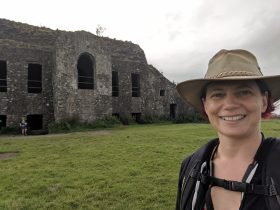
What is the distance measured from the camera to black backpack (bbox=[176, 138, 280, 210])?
6.36ft

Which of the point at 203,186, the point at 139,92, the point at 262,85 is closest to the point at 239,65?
the point at 262,85

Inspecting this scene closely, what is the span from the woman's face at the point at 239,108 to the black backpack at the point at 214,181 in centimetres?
16

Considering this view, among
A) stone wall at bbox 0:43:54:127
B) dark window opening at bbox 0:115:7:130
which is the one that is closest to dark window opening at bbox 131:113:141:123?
stone wall at bbox 0:43:54:127

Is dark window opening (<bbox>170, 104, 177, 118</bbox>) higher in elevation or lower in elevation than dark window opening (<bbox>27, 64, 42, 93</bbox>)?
lower

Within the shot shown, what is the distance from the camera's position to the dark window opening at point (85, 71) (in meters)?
23.4

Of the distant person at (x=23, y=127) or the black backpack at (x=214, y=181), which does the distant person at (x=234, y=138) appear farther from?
the distant person at (x=23, y=127)

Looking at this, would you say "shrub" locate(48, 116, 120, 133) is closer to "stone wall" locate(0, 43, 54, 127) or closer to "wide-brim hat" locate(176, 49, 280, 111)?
"stone wall" locate(0, 43, 54, 127)

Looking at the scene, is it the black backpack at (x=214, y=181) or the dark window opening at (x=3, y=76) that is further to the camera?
the dark window opening at (x=3, y=76)

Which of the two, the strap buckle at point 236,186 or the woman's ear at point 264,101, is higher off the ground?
the woman's ear at point 264,101

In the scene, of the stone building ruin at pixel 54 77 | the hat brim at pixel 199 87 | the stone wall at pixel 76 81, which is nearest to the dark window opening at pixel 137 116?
the stone building ruin at pixel 54 77

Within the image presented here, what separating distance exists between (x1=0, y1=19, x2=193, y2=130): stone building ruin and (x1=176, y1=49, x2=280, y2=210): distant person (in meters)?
19.3

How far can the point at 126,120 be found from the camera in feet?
80.9

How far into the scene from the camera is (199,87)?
98.9 inches

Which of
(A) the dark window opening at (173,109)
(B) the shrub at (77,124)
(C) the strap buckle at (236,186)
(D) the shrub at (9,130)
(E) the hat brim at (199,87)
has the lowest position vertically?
(D) the shrub at (9,130)
